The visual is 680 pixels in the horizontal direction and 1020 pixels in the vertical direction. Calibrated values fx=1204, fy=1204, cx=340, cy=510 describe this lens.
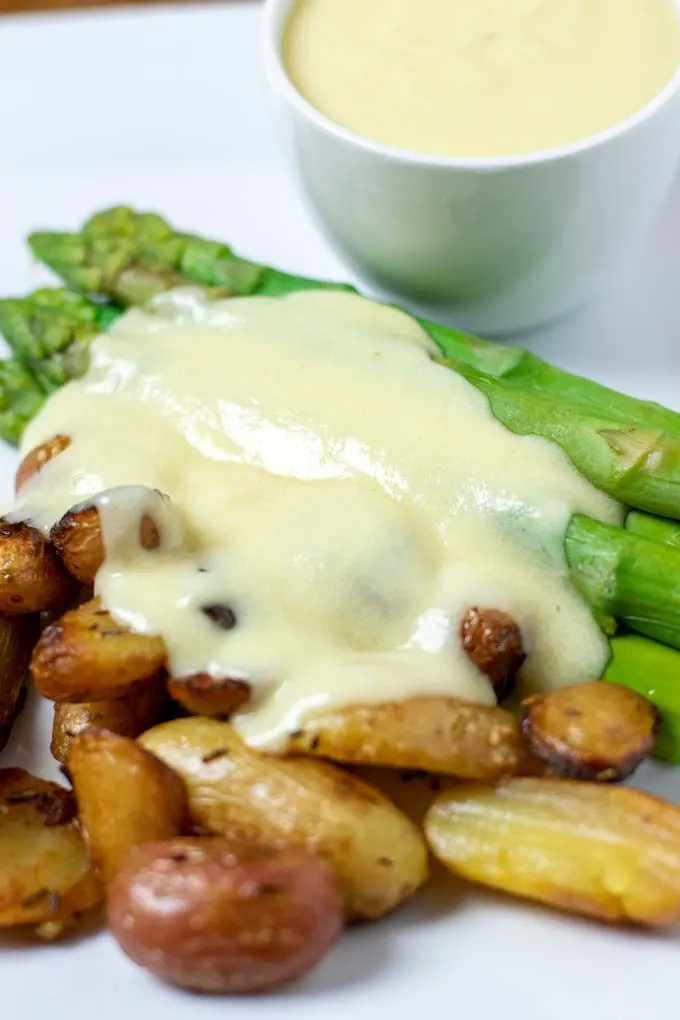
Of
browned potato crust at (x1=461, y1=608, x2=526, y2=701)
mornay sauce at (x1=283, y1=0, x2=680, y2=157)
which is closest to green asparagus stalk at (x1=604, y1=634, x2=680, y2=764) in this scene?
browned potato crust at (x1=461, y1=608, x2=526, y2=701)

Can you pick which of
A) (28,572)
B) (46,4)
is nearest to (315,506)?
(28,572)

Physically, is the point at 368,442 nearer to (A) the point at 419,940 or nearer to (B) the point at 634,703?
(B) the point at 634,703

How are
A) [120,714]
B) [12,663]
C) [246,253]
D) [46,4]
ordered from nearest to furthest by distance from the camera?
[120,714], [12,663], [246,253], [46,4]

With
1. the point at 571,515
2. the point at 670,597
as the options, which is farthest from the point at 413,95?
the point at 670,597

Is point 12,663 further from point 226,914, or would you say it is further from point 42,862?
point 226,914

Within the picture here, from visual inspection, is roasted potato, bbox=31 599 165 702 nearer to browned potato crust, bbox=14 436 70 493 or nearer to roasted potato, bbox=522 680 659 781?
browned potato crust, bbox=14 436 70 493

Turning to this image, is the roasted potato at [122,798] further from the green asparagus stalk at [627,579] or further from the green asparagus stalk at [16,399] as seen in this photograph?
the green asparagus stalk at [16,399]
